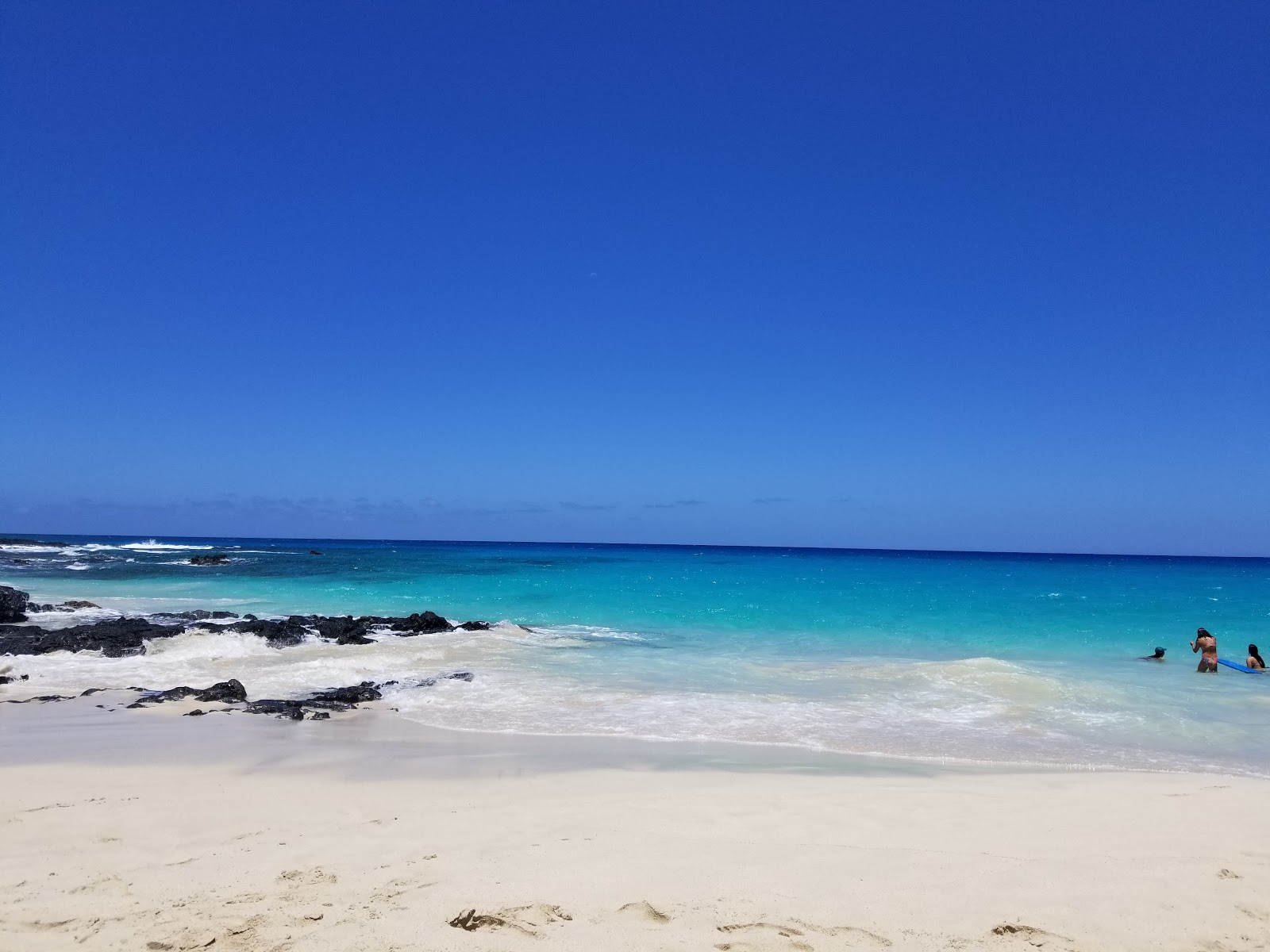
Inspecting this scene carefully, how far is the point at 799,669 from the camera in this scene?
14508 millimetres

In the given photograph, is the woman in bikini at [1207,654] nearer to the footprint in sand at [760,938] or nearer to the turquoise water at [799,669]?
the turquoise water at [799,669]

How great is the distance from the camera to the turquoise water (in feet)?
31.2

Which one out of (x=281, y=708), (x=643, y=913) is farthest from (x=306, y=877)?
(x=281, y=708)

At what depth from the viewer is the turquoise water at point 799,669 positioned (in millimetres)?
9523

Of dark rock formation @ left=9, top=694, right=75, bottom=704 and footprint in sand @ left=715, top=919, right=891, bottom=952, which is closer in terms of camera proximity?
footprint in sand @ left=715, top=919, right=891, bottom=952

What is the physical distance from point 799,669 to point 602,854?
10236 millimetres

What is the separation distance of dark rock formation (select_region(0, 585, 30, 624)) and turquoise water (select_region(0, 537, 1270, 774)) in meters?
4.24

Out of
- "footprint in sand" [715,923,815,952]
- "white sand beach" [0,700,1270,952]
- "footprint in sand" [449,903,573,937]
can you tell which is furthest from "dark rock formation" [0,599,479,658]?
"footprint in sand" [715,923,815,952]

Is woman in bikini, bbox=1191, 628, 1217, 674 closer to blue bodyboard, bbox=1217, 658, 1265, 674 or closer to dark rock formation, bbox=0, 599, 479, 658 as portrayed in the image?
blue bodyboard, bbox=1217, 658, 1265, 674

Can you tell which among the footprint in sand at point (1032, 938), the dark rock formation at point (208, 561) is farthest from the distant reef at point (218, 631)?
the dark rock formation at point (208, 561)

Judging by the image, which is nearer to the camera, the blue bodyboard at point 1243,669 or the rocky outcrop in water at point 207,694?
the rocky outcrop in water at point 207,694

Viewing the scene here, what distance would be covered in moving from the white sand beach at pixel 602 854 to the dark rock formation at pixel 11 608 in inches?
504

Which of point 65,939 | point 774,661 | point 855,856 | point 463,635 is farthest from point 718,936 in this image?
point 463,635

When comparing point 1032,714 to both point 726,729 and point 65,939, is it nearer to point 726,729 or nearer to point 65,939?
point 726,729
